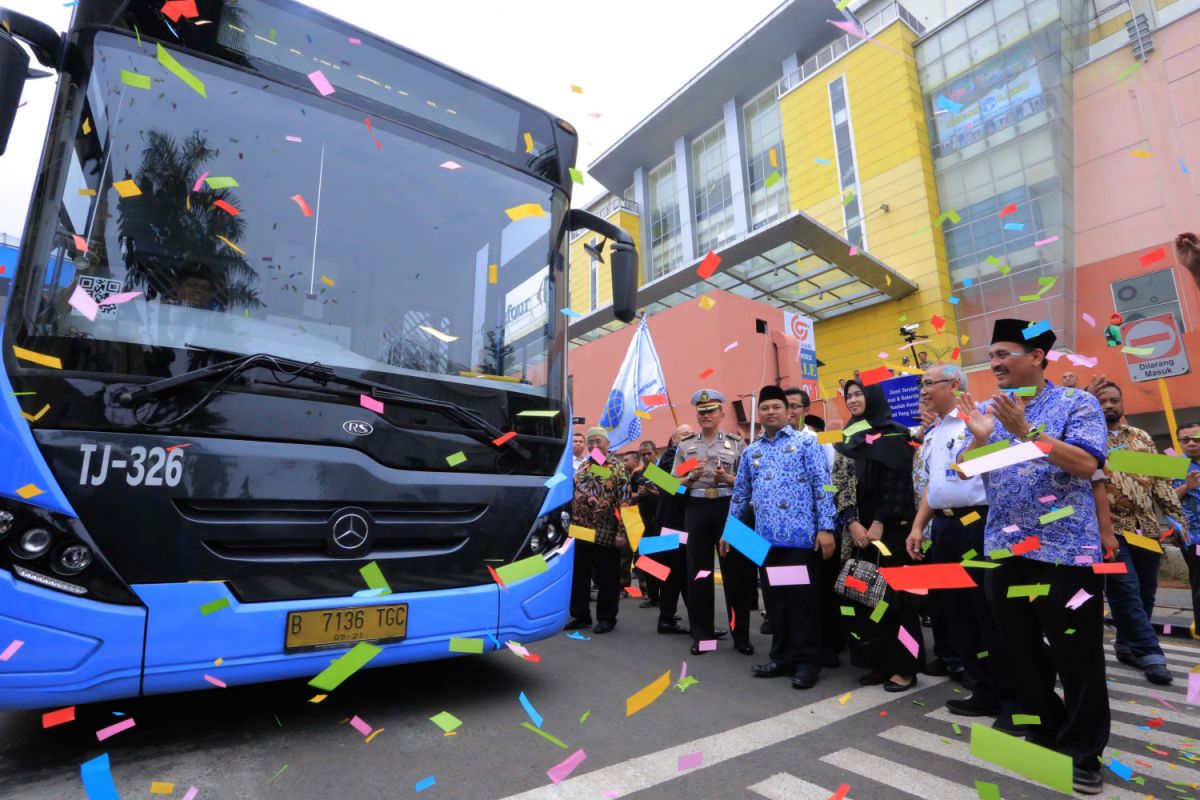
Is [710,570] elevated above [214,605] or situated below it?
below

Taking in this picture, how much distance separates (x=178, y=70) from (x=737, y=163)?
24.4 metres

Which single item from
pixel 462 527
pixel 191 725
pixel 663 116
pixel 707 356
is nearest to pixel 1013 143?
pixel 707 356

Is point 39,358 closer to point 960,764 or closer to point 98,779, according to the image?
point 98,779

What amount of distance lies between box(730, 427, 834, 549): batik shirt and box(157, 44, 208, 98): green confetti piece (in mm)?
3901

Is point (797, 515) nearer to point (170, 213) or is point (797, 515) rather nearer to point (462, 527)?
point (462, 527)

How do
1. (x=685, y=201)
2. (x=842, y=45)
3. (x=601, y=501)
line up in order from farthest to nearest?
(x=685, y=201)
(x=842, y=45)
(x=601, y=501)

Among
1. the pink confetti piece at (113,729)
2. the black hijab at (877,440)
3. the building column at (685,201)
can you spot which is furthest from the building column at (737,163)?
the pink confetti piece at (113,729)

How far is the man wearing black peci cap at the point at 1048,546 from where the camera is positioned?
8.16ft

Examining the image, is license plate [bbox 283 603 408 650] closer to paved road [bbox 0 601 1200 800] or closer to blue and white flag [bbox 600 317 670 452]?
paved road [bbox 0 601 1200 800]

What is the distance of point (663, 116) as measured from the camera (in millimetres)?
27000

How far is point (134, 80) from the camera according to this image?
287 cm

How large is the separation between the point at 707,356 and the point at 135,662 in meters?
13.5

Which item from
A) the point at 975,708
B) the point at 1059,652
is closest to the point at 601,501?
the point at 975,708

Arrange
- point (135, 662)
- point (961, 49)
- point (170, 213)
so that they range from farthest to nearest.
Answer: point (961, 49)
point (170, 213)
point (135, 662)
